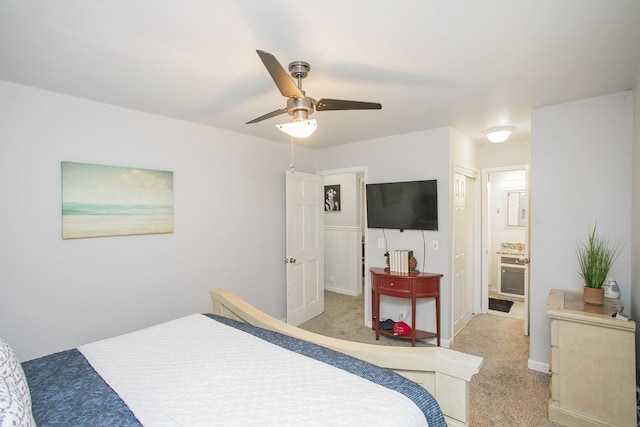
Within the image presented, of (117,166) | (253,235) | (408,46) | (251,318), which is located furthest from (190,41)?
(253,235)

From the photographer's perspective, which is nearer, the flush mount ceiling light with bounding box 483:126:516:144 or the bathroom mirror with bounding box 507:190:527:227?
the flush mount ceiling light with bounding box 483:126:516:144

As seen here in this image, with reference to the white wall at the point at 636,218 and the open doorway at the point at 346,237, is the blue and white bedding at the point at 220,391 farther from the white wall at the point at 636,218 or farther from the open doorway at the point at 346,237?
the open doorway at the point at 346,237

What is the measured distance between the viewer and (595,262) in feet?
7.69

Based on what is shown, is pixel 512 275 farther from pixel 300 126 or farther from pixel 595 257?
pixel 300 126

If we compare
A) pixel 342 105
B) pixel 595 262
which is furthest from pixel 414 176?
pixel 342 105

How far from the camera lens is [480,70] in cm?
200

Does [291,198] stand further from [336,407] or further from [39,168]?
[336,407]

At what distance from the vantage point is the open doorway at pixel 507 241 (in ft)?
16.4

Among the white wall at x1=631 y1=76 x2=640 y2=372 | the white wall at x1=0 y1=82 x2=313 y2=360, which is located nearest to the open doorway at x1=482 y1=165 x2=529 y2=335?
the white wall at x1=631 y1=76 x2=640 y2=372

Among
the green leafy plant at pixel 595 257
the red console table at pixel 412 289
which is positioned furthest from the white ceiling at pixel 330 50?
the red console table at pixel 412 289

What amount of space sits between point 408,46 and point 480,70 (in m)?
0.62

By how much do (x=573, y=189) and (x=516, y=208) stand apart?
306 cm

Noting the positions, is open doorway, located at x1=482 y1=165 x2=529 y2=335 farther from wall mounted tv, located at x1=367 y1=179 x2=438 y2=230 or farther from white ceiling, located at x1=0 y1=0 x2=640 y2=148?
white ceiling, located at x1=0 y1=0 x2=640 y2=148

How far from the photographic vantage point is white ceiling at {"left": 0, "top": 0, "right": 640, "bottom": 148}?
1.41 m
